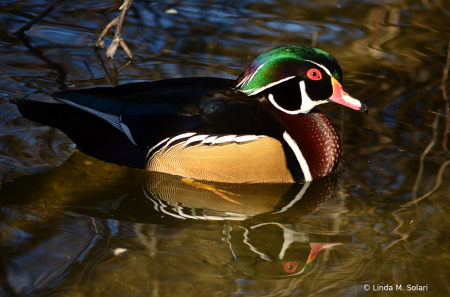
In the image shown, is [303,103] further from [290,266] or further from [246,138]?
[290,266]

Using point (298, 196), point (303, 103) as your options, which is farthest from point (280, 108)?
point (298, 196)

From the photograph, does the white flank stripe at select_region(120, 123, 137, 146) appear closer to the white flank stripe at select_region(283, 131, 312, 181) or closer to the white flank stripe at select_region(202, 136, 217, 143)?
the white flank stripe at select_region(202, 136, 217, 143)

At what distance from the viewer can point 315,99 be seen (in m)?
4.25

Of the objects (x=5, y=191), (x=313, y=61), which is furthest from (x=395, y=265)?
(x=5, y=191)

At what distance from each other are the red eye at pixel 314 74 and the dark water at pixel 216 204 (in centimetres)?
84

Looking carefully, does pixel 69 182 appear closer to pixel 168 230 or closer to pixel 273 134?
pixel 168 230

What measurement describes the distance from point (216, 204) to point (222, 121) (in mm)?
605

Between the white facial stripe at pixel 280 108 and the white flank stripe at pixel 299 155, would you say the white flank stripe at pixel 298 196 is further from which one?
the white facial stripe at pixel 280 108

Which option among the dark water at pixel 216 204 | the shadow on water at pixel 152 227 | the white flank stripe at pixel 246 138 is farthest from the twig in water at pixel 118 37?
the white flank stripe at pixel 246 138

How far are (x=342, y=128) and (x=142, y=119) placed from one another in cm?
202

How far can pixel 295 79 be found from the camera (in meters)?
4.14

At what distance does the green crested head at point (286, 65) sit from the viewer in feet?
13.4

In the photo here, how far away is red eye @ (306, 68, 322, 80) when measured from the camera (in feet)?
13.5

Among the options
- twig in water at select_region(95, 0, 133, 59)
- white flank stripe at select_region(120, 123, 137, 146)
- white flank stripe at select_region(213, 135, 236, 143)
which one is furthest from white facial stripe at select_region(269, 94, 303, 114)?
twig in water at select_region(95, 0, 133, 59)
